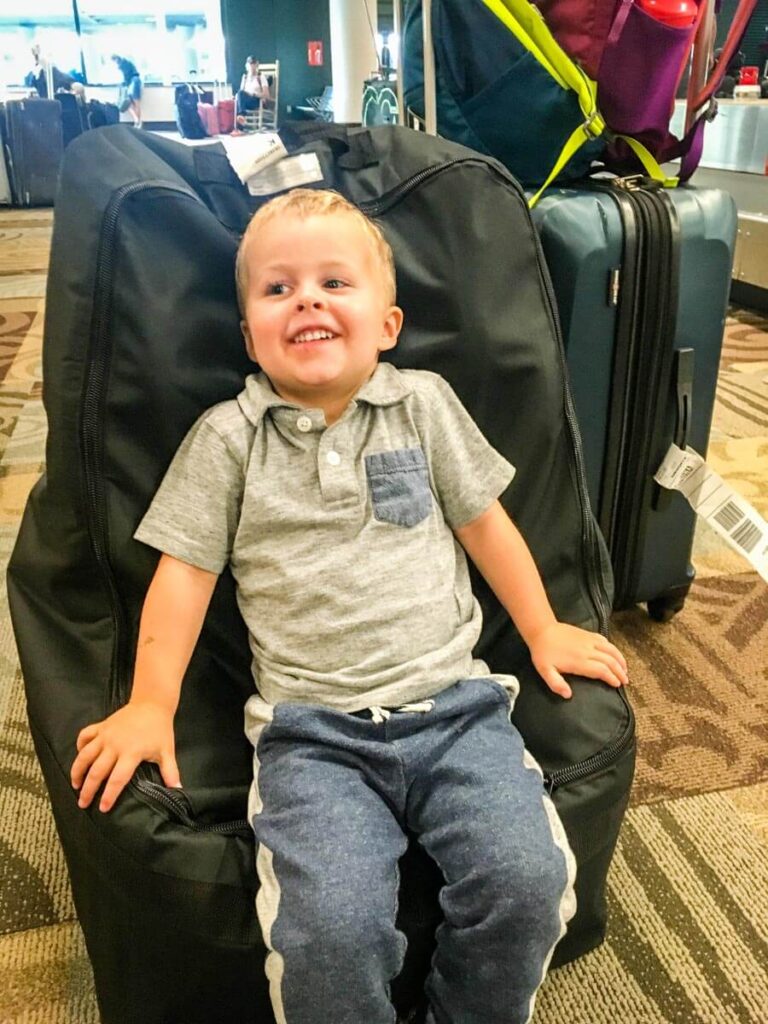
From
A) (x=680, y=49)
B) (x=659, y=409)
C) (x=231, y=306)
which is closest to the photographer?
(x=231, y=306)

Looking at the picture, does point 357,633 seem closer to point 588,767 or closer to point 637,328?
point 588,767

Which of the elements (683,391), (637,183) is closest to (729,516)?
(683,391)

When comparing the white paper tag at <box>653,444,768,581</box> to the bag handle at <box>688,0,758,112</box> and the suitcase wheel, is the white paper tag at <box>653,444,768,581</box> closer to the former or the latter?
the suitcase wheel

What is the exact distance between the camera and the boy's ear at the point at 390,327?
91cm

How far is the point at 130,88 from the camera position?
5609 mm

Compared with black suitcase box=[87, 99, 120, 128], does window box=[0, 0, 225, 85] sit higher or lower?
higher

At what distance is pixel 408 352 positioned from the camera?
940 mm

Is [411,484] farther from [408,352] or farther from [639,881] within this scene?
[639,881]

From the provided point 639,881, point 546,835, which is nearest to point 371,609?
point 546,835

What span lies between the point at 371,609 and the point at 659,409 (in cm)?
56

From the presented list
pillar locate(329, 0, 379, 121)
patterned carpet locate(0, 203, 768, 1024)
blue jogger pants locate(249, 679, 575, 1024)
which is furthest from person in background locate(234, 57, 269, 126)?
blue jogger pants locate(249, 679, 575, 1024)

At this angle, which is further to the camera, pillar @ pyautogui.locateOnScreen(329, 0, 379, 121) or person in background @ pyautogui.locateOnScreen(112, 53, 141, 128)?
person in background @ pyautogui.locateOnScreen(112, 53, 141, 128)

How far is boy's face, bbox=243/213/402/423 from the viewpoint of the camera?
824 mm

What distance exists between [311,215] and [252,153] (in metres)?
0.15
